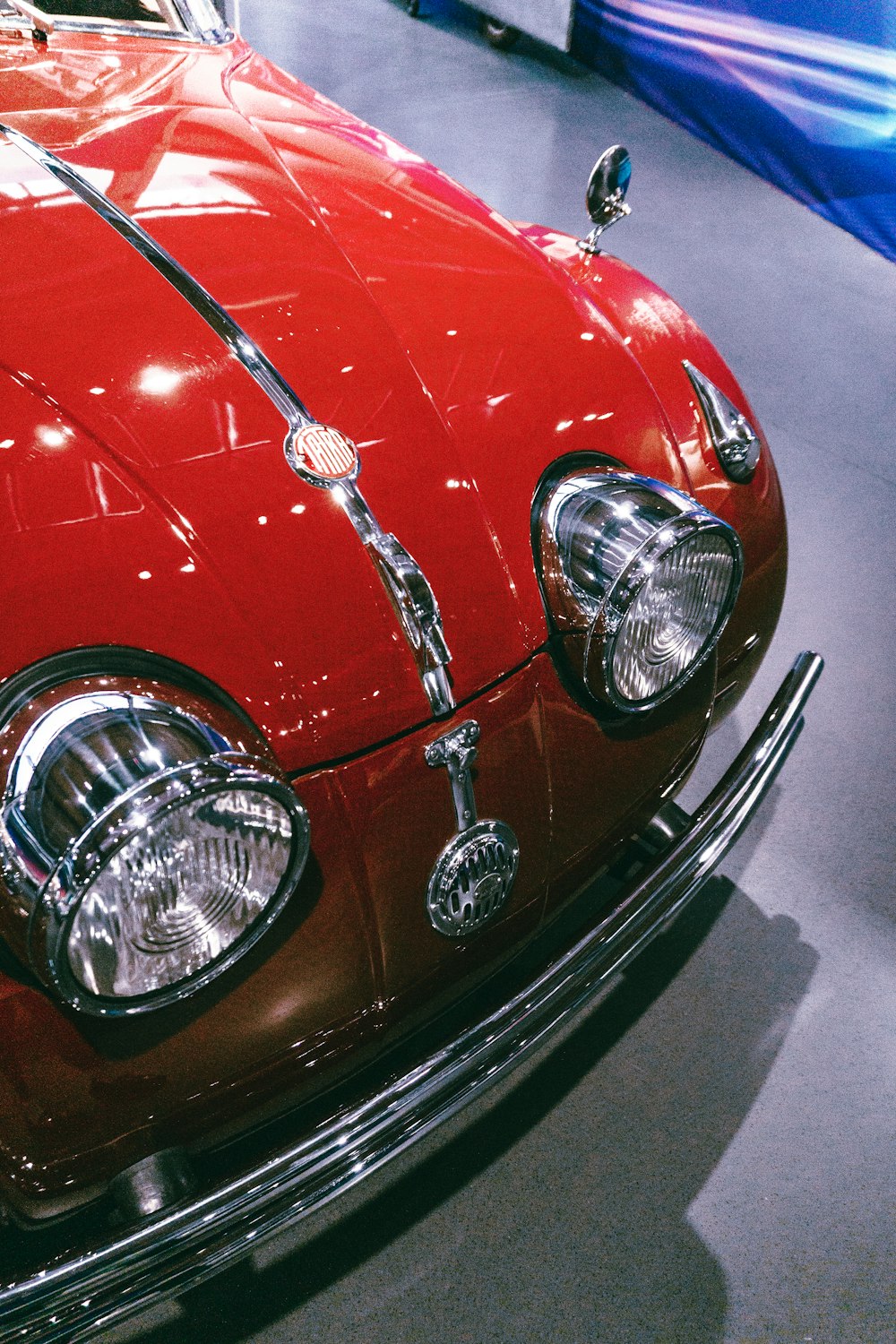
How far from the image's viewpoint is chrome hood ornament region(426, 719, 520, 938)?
1.04 meters

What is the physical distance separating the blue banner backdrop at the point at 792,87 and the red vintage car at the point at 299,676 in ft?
11.6

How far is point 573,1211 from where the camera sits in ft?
4.49

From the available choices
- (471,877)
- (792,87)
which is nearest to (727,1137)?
(471,877)

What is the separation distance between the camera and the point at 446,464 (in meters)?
1.18

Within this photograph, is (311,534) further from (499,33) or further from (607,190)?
(499,33)

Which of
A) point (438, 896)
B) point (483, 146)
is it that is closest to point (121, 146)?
point (438, 896)

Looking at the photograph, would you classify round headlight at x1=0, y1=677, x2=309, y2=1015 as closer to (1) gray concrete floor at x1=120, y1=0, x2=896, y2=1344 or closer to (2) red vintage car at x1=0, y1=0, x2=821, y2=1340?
(2) red vintage car at x1=0, y1=0, x2=821, y2=1340

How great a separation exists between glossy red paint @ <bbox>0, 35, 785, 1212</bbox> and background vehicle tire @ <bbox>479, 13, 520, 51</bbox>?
205 inches

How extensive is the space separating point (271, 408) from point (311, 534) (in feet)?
0.60

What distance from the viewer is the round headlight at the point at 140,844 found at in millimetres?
778

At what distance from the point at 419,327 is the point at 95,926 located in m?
0.86

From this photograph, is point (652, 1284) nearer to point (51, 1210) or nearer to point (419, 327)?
point (51, 1210)

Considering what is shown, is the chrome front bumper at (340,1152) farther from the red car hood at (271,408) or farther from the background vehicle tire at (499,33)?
the background vehicle tire at (499,33)

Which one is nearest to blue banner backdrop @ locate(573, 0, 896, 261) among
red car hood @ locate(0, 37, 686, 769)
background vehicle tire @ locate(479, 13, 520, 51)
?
background vehicle tire @ locate(479, 13, 520, 51)
